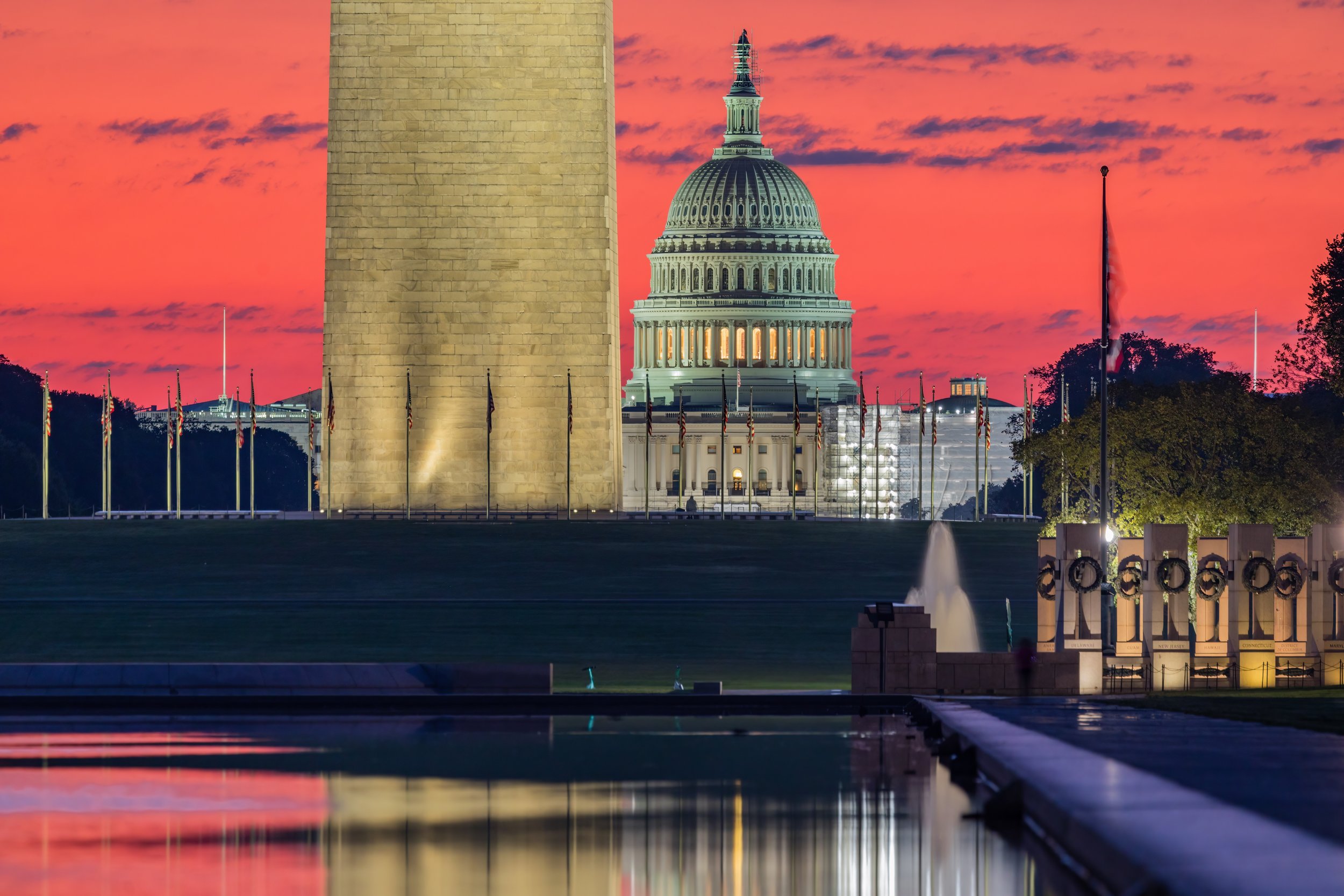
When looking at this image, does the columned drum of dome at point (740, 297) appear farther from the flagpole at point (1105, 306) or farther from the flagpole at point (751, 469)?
the flagpole at point (1105, 306)

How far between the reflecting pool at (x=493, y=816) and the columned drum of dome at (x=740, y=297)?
139452mm

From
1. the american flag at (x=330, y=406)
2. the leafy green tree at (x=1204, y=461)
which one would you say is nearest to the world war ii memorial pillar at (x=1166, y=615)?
the leafy green tree at (x=1204, y=461)

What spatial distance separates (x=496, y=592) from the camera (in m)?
58.6

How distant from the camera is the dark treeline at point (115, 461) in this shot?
101062 millimetres

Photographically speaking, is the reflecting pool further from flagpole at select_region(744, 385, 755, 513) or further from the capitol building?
the capitol building

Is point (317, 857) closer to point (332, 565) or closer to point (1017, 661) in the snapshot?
point (1017, 661)

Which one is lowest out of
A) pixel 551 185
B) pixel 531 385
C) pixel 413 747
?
pixel 413 747

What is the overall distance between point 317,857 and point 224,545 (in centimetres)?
5047

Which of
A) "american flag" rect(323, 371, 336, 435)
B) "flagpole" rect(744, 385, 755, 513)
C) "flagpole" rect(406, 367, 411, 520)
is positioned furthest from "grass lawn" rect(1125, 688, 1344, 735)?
"flagpole" rect(744, 385, 755, 513)

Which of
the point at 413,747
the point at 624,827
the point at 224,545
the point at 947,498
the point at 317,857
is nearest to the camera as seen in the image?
the point at 317,857

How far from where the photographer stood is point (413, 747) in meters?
25.8

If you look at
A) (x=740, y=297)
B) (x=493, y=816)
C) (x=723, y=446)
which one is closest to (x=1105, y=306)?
(x=493, y=816)

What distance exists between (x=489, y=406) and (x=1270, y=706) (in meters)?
49.9

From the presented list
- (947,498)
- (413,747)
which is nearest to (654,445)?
(947,498)
